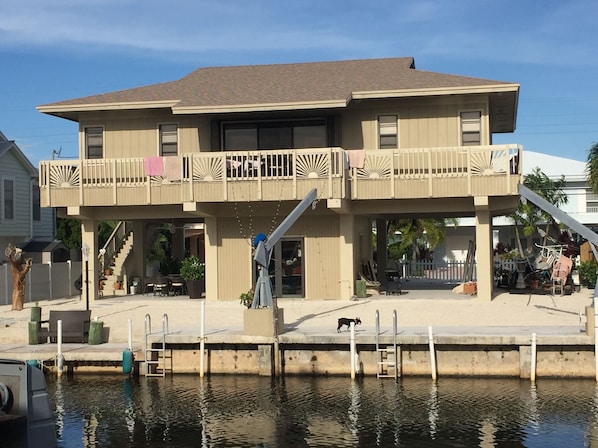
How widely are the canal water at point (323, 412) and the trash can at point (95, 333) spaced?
2694mm

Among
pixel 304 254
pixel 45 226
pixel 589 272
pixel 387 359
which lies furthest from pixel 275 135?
pixel 45 226

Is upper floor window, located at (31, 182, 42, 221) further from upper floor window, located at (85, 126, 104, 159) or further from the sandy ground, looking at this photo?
the sandy ground

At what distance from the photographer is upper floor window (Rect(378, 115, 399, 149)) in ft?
97.9

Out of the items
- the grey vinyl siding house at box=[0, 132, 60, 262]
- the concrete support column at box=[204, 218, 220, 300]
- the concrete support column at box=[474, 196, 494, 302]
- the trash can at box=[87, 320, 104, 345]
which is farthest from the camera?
the grey vinyl siding house at box=[0, 132, 60, 262]

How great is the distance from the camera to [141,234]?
3619 centimetres

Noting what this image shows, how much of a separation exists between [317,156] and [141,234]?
11.5 metres

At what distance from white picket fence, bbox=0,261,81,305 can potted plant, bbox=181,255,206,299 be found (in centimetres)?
710

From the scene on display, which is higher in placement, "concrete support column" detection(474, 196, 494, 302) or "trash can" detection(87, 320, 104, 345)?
"concrete support column" detection(474, 196, 494, 302)

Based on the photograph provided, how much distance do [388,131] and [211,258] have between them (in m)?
8.01

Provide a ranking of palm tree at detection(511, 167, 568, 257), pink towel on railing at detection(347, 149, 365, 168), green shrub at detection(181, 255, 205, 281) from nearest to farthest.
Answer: pink towel on railing at detection(347, 149, 365, 168), green shrub at detection(181, 255, 205, 281), palm tree at detection(511, 167, 568, 257)

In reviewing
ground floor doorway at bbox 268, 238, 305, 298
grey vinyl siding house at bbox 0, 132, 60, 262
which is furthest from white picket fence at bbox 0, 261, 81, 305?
ground floor doorway at bbox 268, 238, 305, 298

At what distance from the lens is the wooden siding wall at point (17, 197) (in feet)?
132

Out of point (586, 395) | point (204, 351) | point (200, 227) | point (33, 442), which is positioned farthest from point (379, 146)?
point (200, 227)

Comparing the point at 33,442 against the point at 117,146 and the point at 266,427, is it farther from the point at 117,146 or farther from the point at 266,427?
the point at 117,146
